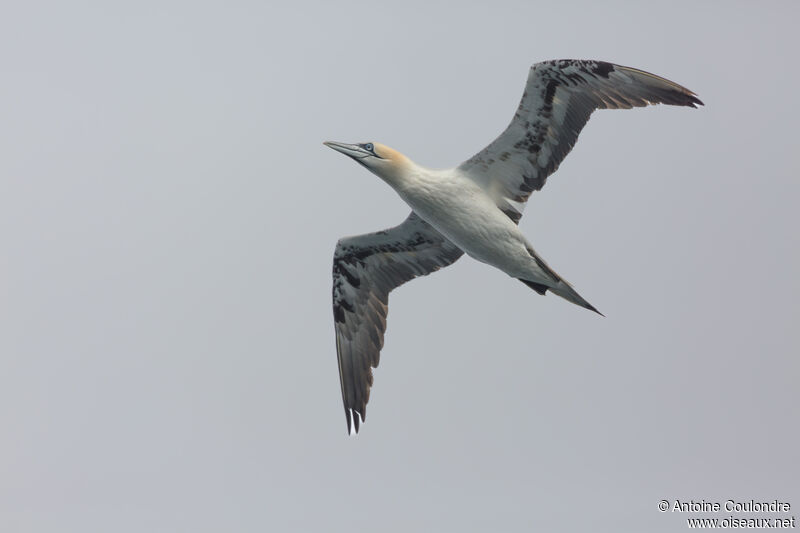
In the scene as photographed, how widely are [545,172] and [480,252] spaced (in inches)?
74.8

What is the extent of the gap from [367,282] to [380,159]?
358 cm

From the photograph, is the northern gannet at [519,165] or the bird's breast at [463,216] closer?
the northern gannet at [519,165]

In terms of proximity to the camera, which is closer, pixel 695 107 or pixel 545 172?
pixel 695 107

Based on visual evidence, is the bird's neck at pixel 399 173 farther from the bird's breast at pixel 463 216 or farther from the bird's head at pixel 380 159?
the bird's breast at pixel 463 216

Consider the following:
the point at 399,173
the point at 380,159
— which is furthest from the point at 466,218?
the point at 380,159

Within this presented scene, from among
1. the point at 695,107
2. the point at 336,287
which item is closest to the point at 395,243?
the point at 336,287

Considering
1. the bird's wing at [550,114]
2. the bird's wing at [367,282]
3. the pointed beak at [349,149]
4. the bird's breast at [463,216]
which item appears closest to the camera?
the bird's wing at [550,114]

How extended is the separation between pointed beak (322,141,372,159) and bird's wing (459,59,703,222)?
177cm

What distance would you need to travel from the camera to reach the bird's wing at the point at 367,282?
20203mm

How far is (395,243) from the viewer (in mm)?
20250

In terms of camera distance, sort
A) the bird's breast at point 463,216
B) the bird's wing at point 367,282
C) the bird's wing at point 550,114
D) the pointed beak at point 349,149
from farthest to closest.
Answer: the bird's wing at point 367,282, the pointed beak at point 349,149, the bird's breast at point 463,216, the bird's wing at point 550,114

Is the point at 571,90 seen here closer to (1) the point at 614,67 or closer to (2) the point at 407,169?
(1) the point at 614,67

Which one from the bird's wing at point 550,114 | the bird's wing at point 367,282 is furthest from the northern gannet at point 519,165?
the bird's wing at point 367,282

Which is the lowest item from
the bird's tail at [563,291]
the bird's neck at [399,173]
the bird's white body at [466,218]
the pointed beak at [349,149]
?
the bird's tail at [563,291]
